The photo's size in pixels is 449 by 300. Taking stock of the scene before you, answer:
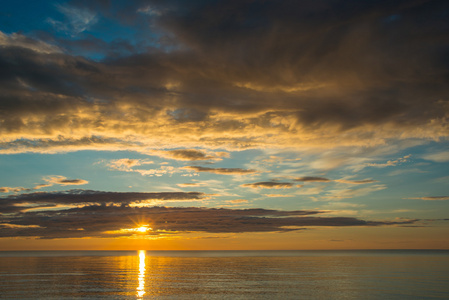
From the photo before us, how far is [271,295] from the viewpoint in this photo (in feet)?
163

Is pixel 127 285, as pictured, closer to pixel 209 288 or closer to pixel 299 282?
pixel 209 288

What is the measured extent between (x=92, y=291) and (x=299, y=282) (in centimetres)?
3506

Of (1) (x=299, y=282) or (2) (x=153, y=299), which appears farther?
(1) (x=299, y=282)

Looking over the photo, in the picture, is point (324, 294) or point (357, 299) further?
point (324, 294)

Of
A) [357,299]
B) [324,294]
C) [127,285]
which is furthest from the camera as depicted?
[127,285]

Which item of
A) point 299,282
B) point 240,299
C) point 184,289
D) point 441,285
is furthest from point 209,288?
point 441,285

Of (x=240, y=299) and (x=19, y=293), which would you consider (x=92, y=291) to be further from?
(x=240, y=299)

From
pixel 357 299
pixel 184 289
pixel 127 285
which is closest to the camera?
pixel 357 299

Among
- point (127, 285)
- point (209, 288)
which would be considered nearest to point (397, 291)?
point (209, 288)

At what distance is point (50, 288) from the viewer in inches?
2243

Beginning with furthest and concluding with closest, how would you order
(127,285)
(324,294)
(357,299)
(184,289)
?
(127,285) → (184,289) → (324,294) → (357,299)

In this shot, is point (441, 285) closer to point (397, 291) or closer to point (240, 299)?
point (397, 291)

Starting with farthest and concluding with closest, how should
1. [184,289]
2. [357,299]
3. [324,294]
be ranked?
[184,289] → [324,294] → [357,299]

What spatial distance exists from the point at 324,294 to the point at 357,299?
5.01 meters
